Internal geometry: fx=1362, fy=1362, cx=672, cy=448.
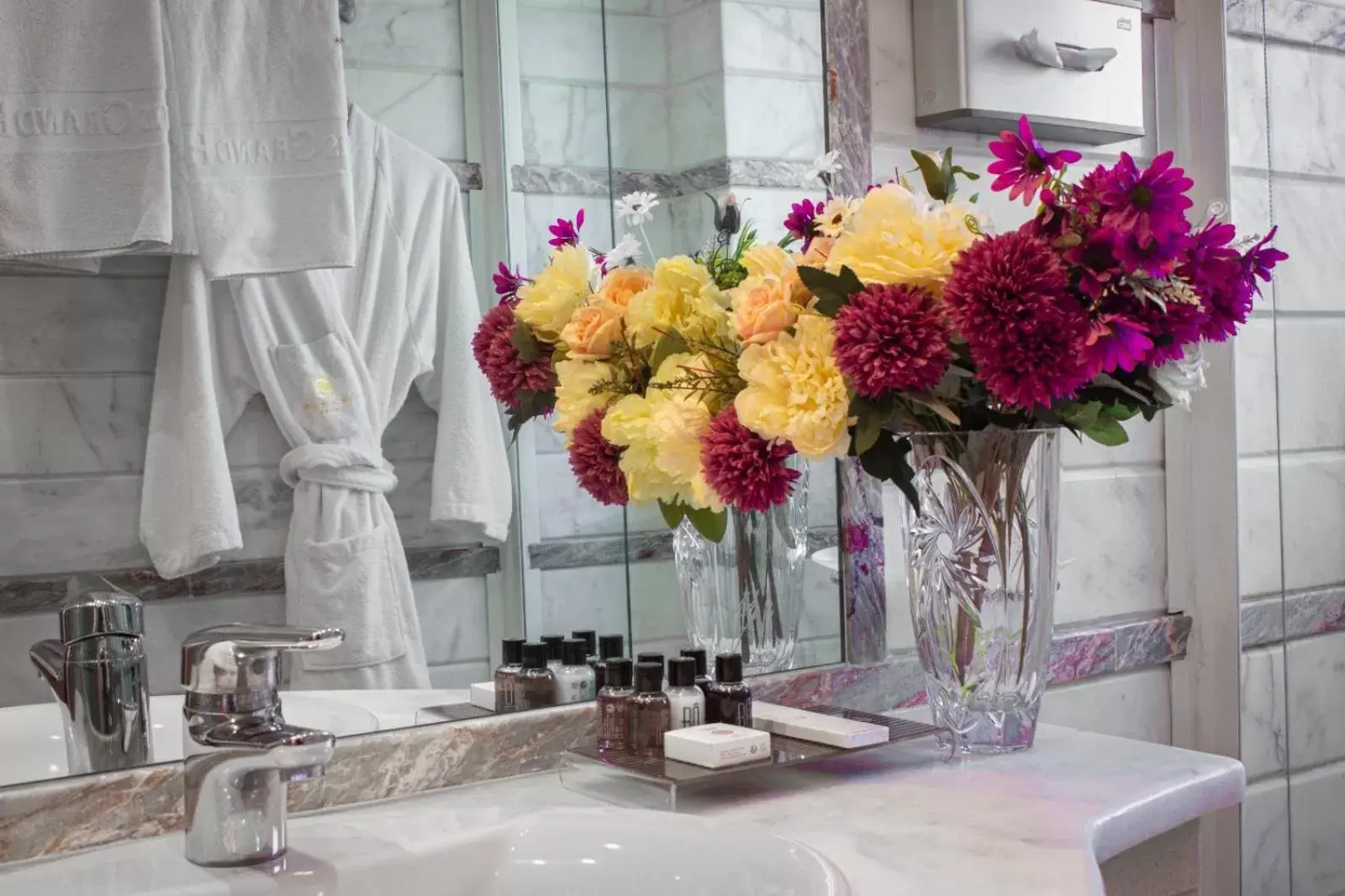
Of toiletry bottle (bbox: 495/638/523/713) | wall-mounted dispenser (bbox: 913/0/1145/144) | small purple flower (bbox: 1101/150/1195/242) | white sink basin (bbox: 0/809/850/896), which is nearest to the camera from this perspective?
white sink basin (bbox: 0/809/850/896)

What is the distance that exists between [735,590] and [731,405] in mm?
266

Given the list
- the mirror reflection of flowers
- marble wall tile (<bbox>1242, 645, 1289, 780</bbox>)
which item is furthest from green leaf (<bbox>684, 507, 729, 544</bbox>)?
marble wall tile (<bbox>1242, 645, 1289, 780</bbox>)

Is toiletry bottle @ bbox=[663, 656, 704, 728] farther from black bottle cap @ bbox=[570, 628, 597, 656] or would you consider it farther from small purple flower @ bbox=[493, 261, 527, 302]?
small purple flower @ bbox=[493, 261, 527, 302]

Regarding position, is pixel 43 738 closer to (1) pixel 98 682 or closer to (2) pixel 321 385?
(1) pixel 98 682

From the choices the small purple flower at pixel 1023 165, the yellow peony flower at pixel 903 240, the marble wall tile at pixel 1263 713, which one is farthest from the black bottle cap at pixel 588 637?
the marble wall tile at pixel 1263 713

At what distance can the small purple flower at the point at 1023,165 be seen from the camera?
1.08 metres

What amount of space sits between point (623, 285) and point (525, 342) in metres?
0.12

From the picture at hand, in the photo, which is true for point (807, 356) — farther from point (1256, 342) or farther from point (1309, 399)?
point (1309, 399)

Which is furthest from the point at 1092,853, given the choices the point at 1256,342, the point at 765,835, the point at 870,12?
the point at 1256,342

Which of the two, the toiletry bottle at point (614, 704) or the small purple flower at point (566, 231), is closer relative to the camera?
the toiletry bottle at point (614, 704)

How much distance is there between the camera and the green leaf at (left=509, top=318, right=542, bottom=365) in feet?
4.10

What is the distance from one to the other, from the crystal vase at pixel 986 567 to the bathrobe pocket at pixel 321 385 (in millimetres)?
490

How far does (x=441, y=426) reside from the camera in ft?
4.01

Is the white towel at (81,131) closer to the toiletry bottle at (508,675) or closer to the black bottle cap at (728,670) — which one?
the toiletry bottle at (508,675)
